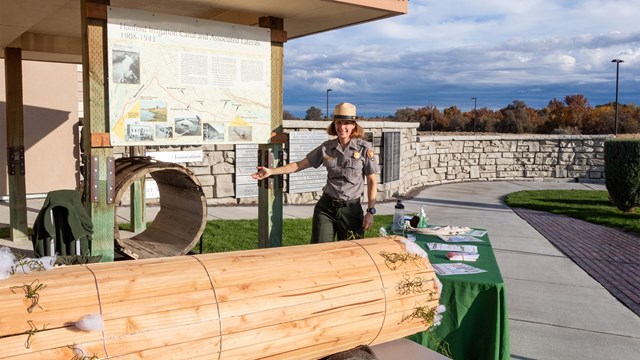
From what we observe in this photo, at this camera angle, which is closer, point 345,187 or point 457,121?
point 345,187

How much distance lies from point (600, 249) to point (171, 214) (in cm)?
700

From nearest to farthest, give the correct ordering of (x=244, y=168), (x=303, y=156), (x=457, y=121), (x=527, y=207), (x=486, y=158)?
(x=244, y=168)
(x=303, y=156)
(x=527, y=207)
(x=486, y=158)
(x=457, y=121)

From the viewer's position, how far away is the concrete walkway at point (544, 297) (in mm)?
5418

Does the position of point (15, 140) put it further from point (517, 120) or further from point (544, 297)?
point (517, 120)

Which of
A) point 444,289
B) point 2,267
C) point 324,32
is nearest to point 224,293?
point 2,267

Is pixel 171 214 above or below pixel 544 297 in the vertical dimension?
above

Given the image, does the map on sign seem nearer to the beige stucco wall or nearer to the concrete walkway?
the concrete walkway

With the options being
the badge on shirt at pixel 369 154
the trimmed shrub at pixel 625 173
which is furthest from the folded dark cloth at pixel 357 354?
the trimmed shrub at pixel 625 173

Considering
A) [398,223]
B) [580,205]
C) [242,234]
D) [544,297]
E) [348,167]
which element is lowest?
[544,297]

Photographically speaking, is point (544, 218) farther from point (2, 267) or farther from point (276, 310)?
point (2, 267)

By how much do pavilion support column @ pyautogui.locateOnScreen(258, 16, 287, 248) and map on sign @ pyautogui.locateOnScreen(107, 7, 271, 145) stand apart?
0.37ft

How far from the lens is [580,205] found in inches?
622

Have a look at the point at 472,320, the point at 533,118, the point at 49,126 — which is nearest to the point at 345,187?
the point at 472,320

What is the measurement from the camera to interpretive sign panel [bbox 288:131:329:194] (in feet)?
44.3
